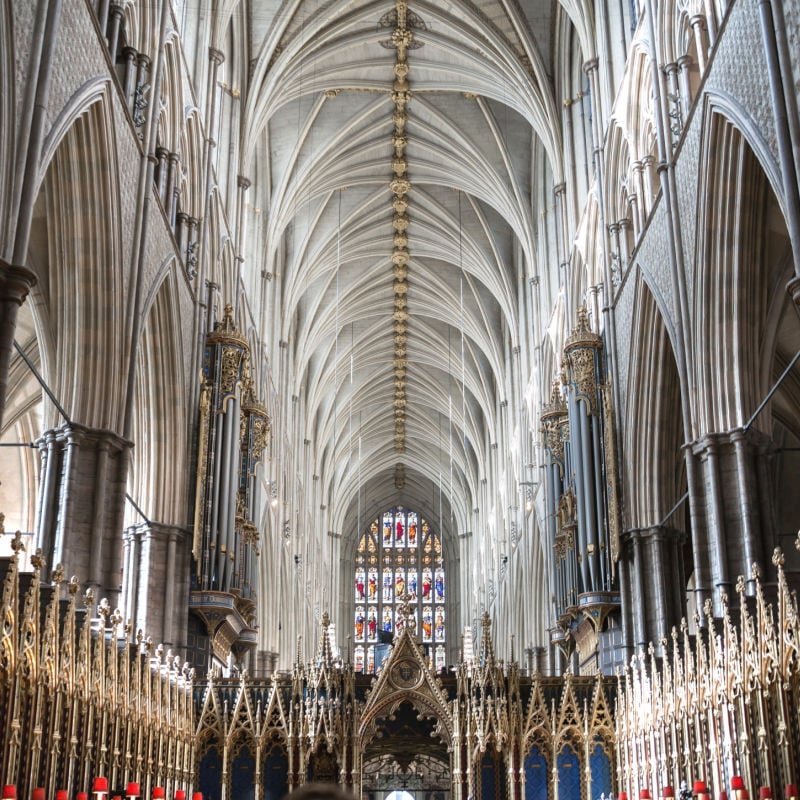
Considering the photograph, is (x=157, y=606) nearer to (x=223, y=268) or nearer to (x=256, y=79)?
(x=223, y=268)

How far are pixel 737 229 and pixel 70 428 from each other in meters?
8.84

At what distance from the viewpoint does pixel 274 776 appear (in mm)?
16750

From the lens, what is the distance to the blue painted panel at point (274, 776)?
54.6ft

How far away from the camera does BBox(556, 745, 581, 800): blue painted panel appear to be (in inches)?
642

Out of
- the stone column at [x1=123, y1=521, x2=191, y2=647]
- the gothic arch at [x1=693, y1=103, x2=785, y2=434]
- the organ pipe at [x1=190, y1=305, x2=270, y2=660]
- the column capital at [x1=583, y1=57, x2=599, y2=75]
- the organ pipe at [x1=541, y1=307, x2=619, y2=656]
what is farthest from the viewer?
the column capital at [x1=583, y1=57, x2=599, y2=75]

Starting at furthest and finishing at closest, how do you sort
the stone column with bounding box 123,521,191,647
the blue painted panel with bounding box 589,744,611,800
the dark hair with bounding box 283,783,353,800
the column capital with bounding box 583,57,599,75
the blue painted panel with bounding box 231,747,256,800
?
the column capital with bounding box 583,57,599,75 < the stone column with bounding box 123,521,191,647 < the blue painted panel with bounding box 231,747,256,800 < the blue painted panel with bounding box 589,744,611,800 < the dark hair with bounding box 283,783,353,800

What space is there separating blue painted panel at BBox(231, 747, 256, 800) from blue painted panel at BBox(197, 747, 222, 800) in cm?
26

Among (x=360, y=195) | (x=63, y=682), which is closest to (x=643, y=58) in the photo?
(x=63, y=682)

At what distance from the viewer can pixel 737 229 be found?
13.8m

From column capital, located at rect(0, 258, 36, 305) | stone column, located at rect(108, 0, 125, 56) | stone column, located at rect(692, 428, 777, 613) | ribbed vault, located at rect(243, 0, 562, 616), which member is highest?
ribbed vault, located at rect(243, 0, 562, 616)

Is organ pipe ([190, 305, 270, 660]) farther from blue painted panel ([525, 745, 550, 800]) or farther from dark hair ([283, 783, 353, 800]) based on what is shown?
dark hair ([283, 783, 353, 800])

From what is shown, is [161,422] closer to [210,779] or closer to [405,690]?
[210,779]

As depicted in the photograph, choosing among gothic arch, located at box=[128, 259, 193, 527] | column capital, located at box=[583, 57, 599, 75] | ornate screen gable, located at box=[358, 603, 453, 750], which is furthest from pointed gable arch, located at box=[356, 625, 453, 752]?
column capital, located at box=[583, 57, 599, 75]

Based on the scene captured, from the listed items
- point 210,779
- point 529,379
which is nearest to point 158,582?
point 210,779
